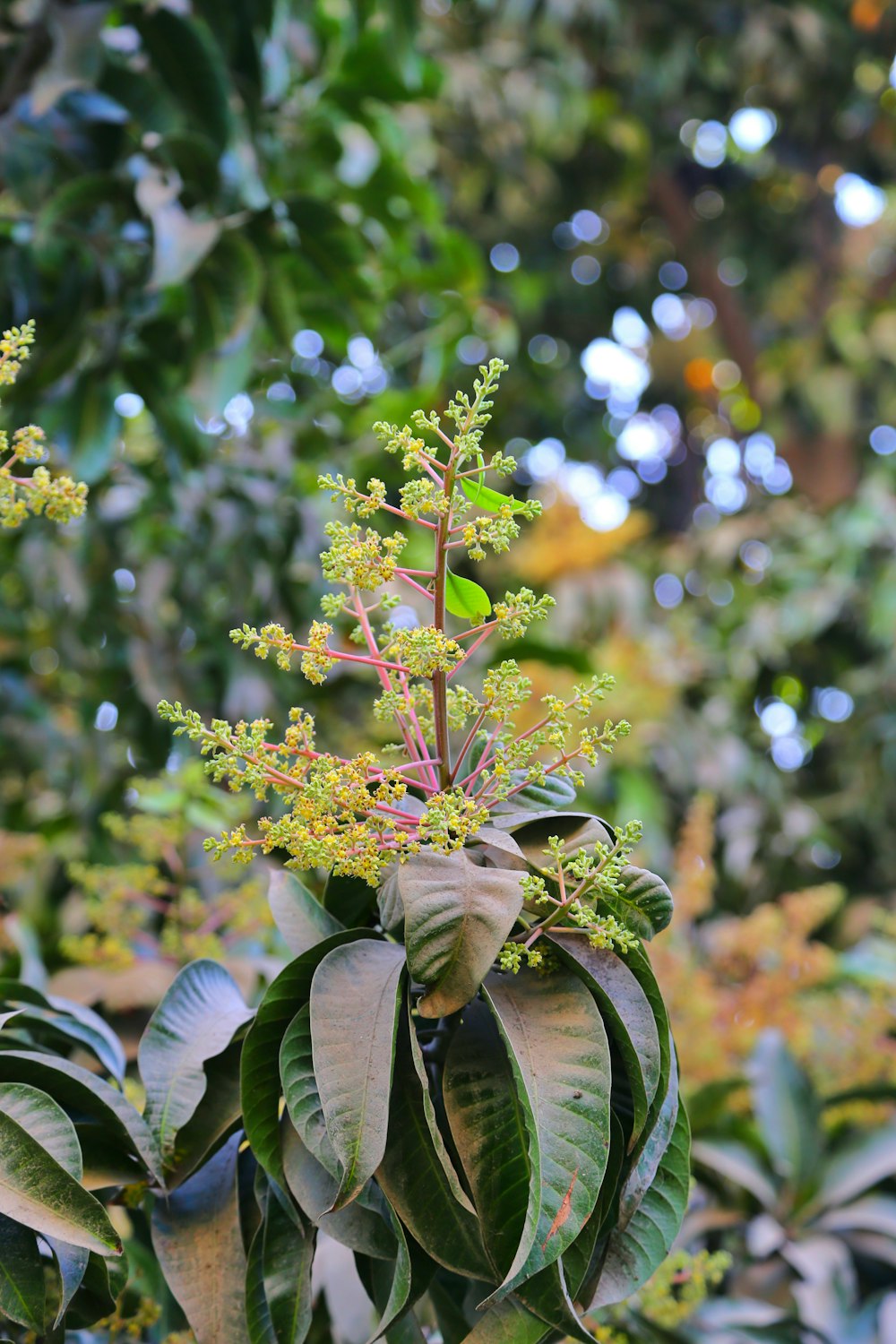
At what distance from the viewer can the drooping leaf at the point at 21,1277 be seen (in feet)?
1.63

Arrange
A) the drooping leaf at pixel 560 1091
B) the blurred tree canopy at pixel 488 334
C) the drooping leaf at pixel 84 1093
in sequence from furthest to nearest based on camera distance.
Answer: the blurred tree canopy at pixel 488 334 → the drooping leaf at pixel 84 1093 → the drooping leaf at pixel 560 1091

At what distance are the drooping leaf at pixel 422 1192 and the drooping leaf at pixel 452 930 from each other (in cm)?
5

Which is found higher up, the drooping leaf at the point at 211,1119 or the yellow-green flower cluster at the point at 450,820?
the yellow-green flower cluster at the point at 450,820

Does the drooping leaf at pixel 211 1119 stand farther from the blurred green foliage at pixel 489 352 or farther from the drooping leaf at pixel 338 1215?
the blurred green foliage at pixel 489 352

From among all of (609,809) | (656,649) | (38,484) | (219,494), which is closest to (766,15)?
(656,649)

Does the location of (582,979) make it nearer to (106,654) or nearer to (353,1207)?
(353,1207)

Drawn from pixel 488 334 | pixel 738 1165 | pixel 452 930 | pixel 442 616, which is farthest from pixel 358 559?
pixel 488 334

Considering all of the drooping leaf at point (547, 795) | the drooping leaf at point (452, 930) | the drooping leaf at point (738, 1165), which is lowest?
the drooping leaf at point (738, 1165)

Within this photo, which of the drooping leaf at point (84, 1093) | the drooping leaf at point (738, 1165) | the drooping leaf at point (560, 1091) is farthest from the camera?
the drooping leaf at point (738, 1165)

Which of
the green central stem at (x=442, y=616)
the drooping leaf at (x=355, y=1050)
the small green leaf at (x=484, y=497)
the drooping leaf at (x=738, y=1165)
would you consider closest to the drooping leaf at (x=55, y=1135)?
the drooping leaf at (x=355, y=1050)

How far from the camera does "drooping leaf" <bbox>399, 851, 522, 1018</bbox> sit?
0.49 m

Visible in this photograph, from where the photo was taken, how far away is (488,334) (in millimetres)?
2336

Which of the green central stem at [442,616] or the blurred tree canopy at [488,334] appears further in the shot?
the blurred tree canopy at [488,334]

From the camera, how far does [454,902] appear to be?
0.50 meters
